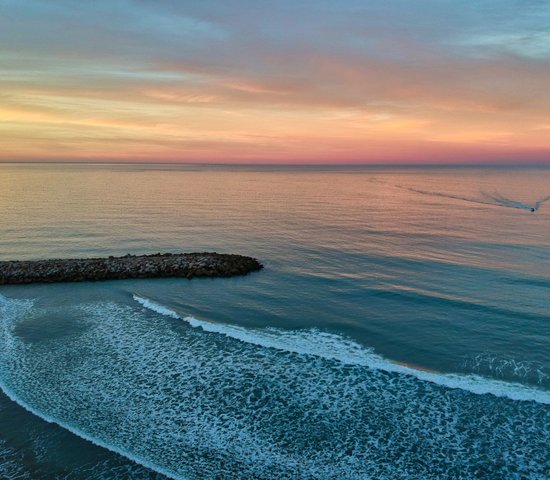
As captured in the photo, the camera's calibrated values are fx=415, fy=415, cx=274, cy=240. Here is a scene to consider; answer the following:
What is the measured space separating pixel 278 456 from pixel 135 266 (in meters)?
26.7

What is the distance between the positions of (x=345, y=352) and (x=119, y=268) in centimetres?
2351

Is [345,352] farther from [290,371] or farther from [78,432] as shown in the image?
[78,432]

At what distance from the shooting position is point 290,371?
21.3 m

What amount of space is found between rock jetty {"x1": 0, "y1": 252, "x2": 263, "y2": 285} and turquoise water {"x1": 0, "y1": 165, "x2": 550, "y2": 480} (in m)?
1.44

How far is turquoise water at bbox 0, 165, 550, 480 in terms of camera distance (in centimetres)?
1538

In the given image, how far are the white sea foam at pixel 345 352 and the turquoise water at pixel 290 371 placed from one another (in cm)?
10

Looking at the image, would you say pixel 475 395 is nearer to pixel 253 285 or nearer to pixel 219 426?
pixel 219 426

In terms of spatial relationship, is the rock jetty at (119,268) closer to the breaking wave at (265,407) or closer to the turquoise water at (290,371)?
the turquoise water at (290,371)

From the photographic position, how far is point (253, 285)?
34781 mm

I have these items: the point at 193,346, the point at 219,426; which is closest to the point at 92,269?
the point at 193,346

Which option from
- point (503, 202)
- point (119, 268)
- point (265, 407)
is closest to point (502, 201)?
point (503, 202)

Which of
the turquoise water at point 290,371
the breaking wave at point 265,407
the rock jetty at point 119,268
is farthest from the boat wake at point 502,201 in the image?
the breaking wave at point 265,407

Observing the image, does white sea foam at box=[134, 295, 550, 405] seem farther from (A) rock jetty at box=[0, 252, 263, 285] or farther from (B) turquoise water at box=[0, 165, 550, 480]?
(A) rock jetty at box=[0, 252, 263, 285]

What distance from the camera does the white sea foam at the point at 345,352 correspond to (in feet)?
63.8
